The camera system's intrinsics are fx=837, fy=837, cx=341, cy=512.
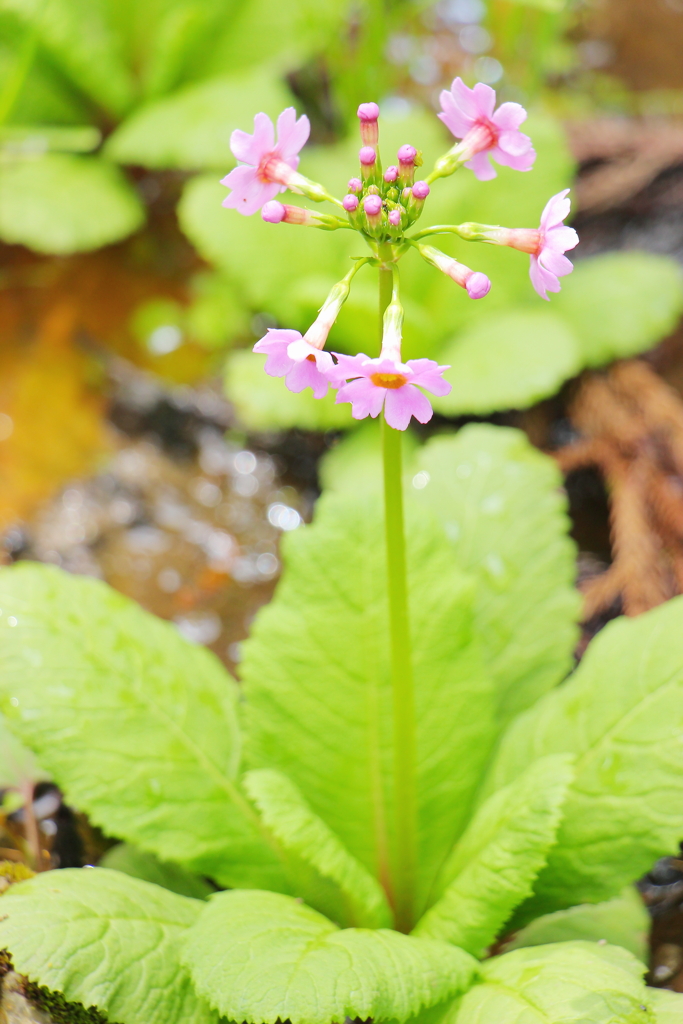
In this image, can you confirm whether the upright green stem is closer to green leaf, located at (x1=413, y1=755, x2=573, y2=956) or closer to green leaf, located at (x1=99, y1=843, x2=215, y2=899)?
green leaf, located at (x1=413, y1=755, x2=573, y2=956)

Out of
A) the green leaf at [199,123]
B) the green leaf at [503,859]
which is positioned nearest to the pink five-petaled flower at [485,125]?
the green leaf at [503,859]

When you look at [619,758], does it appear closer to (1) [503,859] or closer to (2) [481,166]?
(1) [503,859]

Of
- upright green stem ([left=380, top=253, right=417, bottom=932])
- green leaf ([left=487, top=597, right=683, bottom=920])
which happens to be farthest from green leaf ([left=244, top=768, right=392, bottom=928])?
green leaf ([left=487, top=597, right=683, bottom=920])

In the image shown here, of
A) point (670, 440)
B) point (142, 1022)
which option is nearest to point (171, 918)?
point (142, 1022)

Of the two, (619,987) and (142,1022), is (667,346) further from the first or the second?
(142,1022)

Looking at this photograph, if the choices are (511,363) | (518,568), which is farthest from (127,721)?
(511,363)

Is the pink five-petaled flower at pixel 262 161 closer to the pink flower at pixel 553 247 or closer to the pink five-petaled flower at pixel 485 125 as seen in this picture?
the pink five-petaled flower at pixel 485 125

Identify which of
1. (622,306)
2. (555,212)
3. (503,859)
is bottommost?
(503,859)
